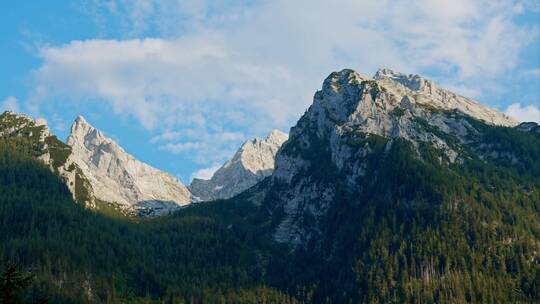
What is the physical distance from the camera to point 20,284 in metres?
53.3

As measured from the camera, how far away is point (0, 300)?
2099 inches

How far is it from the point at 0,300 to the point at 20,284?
187 cm

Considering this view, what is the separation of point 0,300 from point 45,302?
3.42m

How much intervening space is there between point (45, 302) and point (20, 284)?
7.61 feet

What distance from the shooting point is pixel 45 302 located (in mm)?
52875
